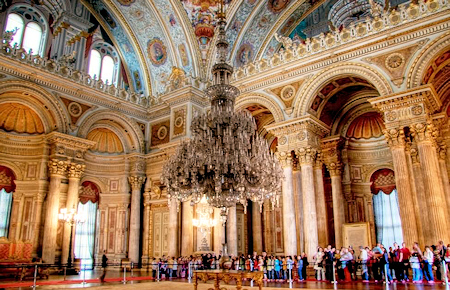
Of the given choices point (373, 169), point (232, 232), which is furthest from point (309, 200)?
point (373, 169)

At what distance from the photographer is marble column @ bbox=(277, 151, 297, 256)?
12.5 metres

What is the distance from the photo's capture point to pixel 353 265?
A: 1084 centimetres

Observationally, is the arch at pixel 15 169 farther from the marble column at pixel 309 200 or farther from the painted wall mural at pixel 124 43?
the marble column at pixel 309 200

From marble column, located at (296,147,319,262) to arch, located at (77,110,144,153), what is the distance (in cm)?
754

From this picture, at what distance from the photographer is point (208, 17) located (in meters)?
16.2

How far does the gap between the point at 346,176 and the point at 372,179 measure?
103 centimetres

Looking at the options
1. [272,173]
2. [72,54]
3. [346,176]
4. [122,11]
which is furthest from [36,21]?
[346,176]

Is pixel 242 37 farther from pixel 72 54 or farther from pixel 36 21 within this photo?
pixel 36 21

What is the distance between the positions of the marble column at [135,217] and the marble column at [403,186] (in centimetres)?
1039

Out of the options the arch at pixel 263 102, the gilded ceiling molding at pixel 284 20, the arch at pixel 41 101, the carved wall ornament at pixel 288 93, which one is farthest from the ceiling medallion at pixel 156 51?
the carved wall ornament at pixel 288 93

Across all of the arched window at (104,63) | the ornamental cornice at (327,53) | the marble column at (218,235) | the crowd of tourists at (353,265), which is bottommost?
the crowd of tourists at (353,265)

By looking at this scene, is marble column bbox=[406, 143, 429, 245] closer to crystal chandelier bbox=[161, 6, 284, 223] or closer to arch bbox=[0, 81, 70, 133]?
crystal chandelier bbox=[161, 6, 284, 223]

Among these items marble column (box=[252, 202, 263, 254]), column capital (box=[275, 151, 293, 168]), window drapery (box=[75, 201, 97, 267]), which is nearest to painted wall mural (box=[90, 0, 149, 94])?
window drapery (box=[75, 201, 97, 267])

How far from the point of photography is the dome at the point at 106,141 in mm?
17547
